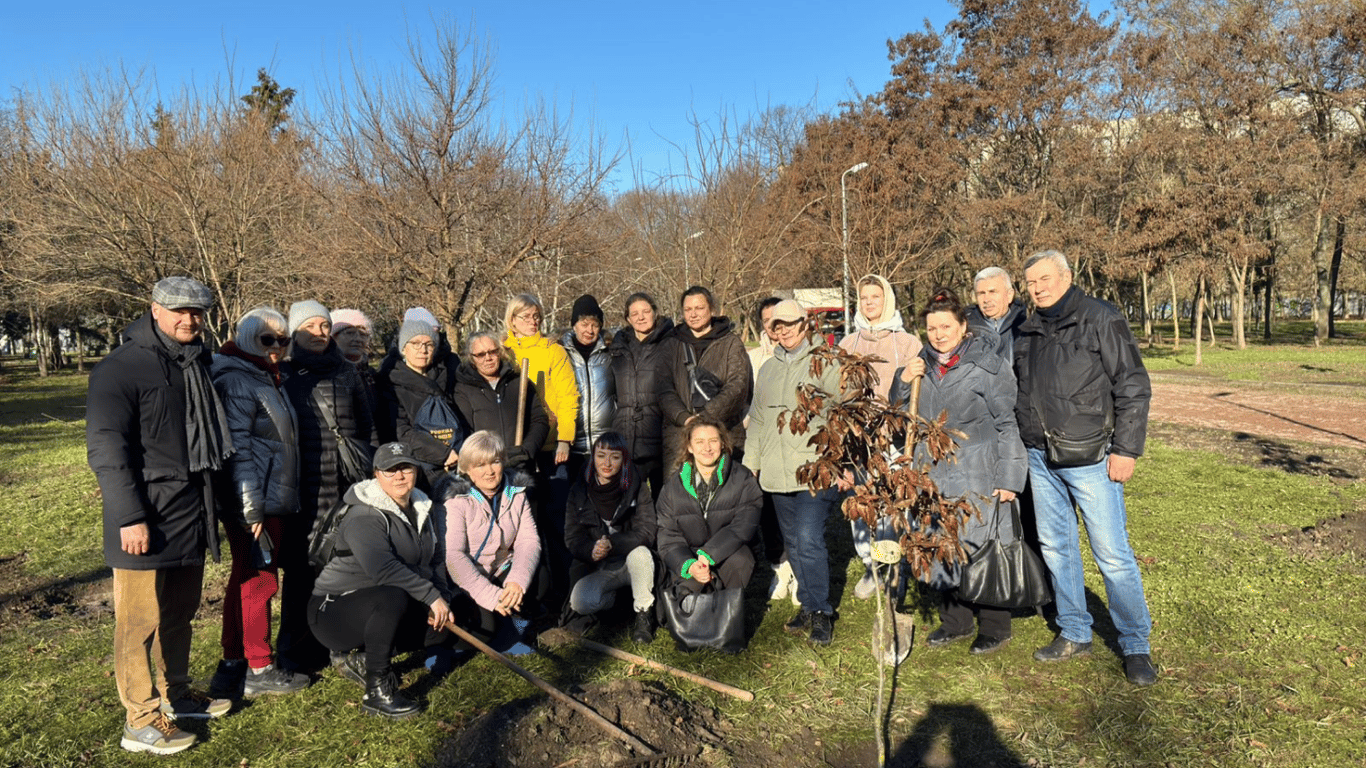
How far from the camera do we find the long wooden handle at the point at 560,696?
3.26 meters

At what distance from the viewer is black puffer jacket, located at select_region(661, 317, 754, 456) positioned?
17.2 feet

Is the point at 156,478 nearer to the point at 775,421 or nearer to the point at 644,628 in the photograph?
the point at 644,628

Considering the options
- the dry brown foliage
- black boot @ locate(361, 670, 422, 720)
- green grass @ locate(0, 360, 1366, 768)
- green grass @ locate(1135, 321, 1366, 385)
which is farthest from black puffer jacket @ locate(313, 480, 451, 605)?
green grass @ locate(1135, 321, 1366, 385)

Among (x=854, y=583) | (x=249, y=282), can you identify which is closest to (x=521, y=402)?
(x=854, y=583)

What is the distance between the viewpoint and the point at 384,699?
3723 mm

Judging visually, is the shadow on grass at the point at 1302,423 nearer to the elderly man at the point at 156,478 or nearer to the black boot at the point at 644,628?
the black boot at the point at 644,628

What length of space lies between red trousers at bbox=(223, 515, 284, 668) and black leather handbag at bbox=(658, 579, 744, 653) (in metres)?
2.04

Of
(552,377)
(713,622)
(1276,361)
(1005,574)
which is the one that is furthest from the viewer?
(1276,361)

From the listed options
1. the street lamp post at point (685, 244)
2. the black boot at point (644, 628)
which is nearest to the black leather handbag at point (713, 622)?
the black boot at point (644, 628)

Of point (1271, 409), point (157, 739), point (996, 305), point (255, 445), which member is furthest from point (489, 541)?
point (1271, 409)

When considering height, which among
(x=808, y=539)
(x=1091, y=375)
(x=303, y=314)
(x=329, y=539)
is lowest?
(x=808, y=539)

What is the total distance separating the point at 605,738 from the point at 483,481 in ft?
5.29

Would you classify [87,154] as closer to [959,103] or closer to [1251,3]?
[959,103]

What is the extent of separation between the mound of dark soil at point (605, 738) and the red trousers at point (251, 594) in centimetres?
119
